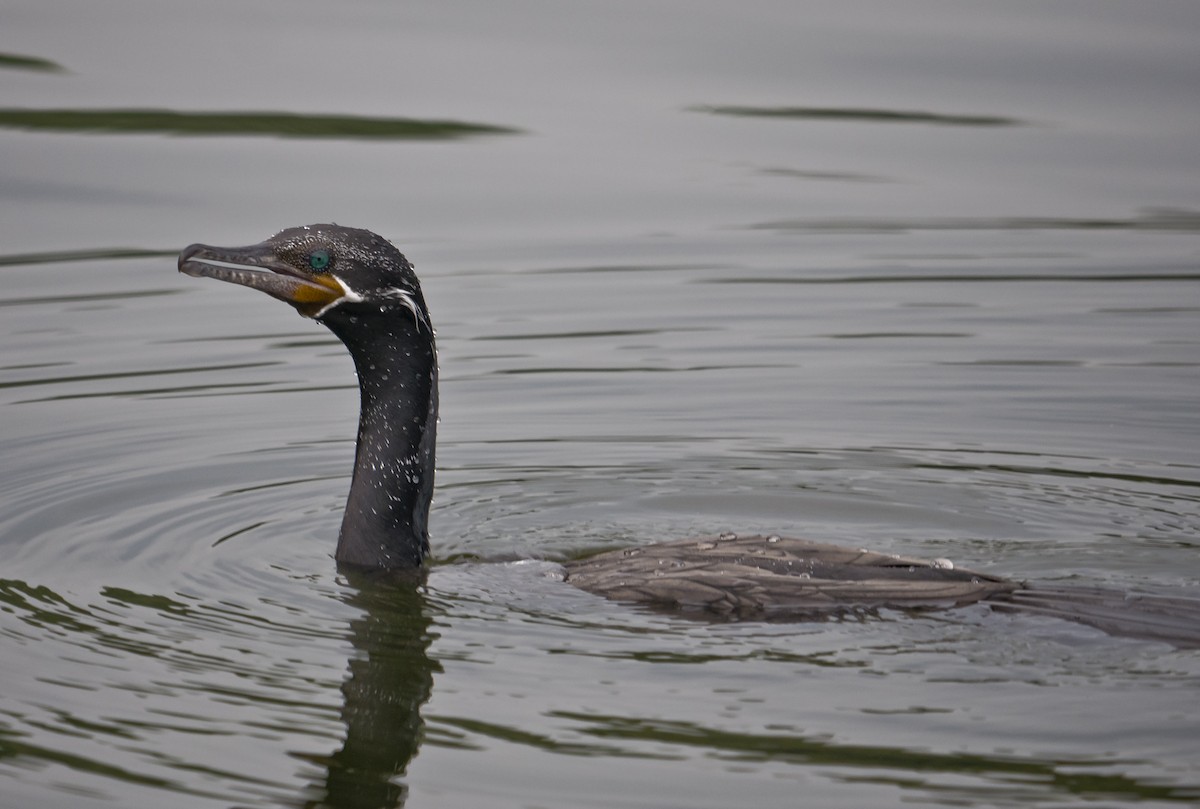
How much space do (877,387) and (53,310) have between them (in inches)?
229

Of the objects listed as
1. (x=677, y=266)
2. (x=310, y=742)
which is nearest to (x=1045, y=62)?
(x=677, y=266)

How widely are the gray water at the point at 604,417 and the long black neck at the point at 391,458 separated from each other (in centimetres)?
28

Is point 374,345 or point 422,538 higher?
point 374,345

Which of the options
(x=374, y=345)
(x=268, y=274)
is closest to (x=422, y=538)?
(x=374, y=345)

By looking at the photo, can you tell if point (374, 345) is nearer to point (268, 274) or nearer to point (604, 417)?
point (268, 274)

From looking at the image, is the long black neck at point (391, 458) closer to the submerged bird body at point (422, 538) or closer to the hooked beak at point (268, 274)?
the submerged bird body at point (422, 538)

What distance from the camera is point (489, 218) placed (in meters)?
16.1

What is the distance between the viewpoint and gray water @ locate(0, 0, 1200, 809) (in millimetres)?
6621

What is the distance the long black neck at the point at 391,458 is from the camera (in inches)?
332

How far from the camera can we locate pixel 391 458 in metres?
8.48

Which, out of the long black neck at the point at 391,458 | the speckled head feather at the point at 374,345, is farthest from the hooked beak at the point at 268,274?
the long black neck at the point at 391,458

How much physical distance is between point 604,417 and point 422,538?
115 inches

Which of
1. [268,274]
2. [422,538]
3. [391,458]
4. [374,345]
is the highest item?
[268,274]

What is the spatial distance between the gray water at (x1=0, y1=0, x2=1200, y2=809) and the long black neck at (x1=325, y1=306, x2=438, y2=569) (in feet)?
0.91
